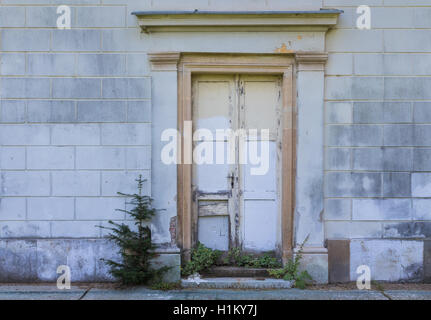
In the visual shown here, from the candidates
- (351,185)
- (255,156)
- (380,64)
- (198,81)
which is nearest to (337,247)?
(351,185)

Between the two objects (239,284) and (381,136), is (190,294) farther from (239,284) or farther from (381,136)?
(381,136)

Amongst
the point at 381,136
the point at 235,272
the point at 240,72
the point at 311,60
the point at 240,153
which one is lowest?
the point at 235,272

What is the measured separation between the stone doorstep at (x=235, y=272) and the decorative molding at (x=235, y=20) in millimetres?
3110

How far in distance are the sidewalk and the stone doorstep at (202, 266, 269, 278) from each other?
310 millimetres

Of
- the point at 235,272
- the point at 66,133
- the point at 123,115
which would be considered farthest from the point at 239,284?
the point at 66,133

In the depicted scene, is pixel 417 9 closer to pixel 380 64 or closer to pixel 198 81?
pixel 380 64

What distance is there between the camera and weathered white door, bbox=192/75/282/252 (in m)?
5.77

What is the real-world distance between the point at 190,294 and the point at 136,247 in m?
0.86

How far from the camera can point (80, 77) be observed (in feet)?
18.1

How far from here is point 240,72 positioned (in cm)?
561

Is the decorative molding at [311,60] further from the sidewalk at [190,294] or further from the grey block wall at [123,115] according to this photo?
the sidewalk at [190,294]

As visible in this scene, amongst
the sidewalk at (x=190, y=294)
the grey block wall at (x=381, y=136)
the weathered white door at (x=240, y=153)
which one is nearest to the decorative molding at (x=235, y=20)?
the grey block wall at (x=381, y=136)

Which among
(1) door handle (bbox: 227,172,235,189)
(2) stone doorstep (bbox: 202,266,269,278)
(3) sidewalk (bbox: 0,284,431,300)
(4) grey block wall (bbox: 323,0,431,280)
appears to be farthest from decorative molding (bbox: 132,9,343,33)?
(3) sidewalk (bbox: 0,284,431,300)

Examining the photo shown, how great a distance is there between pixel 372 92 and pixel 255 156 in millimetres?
1710
